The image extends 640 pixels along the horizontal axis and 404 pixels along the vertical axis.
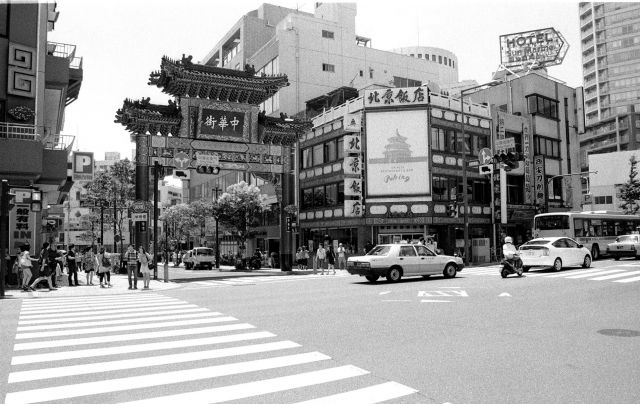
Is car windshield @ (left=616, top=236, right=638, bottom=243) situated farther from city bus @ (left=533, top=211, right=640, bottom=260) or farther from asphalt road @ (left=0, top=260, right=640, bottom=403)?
asphalt road @ (left=0, top=260, right=640, bottom=403)

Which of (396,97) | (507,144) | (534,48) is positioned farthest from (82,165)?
(534,48)

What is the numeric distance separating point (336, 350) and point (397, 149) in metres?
30.0

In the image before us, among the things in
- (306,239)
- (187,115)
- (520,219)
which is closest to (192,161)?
(187,115)

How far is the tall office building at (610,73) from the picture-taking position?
9369 centimetres

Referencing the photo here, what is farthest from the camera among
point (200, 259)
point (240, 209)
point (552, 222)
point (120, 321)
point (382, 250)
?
point (240, 209)

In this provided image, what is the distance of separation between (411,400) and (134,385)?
3.30 m

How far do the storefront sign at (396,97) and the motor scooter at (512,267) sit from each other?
19307 mm

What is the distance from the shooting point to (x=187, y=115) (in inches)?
1195

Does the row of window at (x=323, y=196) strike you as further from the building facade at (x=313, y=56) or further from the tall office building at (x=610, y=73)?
the tall office building at (x=610, y=73)

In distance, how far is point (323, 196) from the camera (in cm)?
4069

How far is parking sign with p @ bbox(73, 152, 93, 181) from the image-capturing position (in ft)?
74.3

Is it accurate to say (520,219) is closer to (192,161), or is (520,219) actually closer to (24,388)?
(192,161)

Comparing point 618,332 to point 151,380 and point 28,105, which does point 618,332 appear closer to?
point 151,380

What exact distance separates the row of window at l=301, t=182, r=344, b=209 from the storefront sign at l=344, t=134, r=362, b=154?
3151mm
